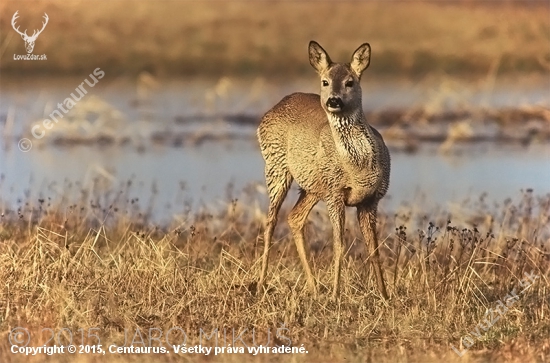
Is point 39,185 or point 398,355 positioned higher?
point 39,185

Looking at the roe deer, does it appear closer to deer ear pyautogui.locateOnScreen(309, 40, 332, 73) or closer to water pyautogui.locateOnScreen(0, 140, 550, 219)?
deer ear pyautogui.locateOnScreen(309, 40, 332, 73)

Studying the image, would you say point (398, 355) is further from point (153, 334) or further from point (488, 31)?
point (488, 31)

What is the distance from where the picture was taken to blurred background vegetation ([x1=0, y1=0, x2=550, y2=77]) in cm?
2792

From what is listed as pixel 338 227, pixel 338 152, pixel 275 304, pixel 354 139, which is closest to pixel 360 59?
pixel 354 139

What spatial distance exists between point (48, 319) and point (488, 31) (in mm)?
21038

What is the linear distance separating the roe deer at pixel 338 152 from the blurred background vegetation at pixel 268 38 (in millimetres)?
16282

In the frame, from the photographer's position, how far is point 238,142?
23547mm

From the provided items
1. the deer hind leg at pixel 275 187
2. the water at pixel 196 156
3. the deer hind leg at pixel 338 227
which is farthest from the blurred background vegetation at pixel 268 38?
the deer hind leg at pixel 338 227

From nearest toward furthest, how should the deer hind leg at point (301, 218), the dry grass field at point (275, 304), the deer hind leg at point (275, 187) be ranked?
the dry grass field at point (275, 304)
the deer hind leg at point (301, 218)
the deer hind leg at point (275, 187)

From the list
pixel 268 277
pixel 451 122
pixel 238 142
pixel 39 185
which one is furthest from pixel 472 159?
pixel 268 277

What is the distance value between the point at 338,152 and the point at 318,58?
87 cm

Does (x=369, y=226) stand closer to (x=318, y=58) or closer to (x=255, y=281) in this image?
(x=255, y=281)

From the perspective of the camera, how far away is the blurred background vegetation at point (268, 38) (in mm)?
27922

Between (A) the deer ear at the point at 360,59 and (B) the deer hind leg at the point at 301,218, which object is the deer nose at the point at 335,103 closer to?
(A) the deer ear at the point at 360,59
